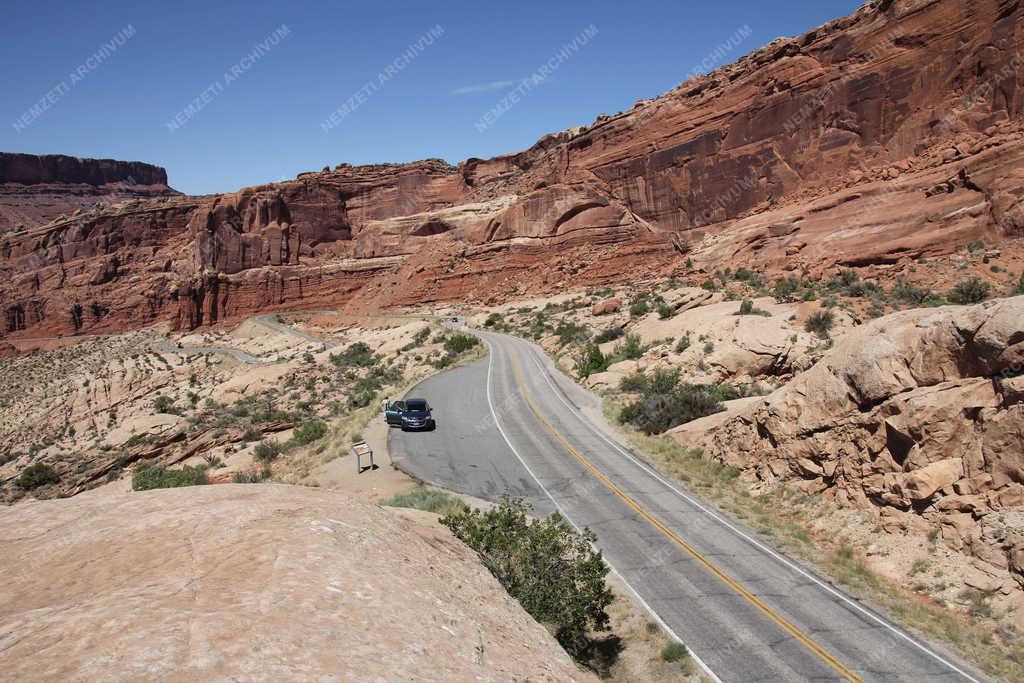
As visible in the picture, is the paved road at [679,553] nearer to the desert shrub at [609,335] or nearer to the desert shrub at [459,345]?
the desert shrub at [609,335]

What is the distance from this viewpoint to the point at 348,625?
185 inches

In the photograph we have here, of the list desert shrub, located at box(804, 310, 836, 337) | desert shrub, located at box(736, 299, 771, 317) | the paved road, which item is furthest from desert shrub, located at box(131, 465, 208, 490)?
desert shrub, located at box(736, 299, 771, 317)

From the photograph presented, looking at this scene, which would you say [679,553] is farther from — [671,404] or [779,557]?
[671,404]

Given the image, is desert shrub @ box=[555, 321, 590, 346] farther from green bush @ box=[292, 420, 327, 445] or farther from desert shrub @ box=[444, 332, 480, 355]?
green bush @ box=[292, 420, 327, 445]

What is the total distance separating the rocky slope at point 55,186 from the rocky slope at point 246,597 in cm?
16529

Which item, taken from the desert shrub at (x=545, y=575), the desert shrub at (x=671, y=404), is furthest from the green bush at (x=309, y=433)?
the desert shrub at (x=545, y=575)

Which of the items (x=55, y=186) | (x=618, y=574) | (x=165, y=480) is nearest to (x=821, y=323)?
(x=618, y=574)

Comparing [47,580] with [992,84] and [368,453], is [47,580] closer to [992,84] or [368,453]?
[368,453]

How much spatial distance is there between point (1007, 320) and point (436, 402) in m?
21.3

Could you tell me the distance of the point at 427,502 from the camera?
1338 centimetres

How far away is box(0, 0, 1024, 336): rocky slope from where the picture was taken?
37.1 m

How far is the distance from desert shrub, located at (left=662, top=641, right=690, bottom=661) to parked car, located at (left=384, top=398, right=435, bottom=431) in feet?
47.8

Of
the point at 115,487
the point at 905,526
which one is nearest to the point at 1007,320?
the point at 905,526


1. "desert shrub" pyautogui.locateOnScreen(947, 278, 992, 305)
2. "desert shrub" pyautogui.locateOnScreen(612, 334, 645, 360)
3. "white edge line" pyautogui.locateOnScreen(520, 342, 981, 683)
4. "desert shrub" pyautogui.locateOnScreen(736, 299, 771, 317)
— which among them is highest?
"desert shrub" pyautogui.locateOnScreen(736, 299, 771, 317)
